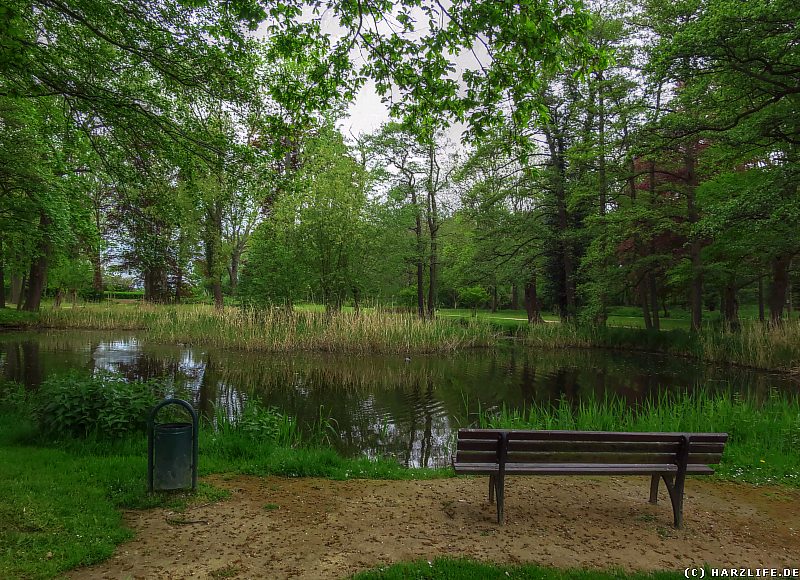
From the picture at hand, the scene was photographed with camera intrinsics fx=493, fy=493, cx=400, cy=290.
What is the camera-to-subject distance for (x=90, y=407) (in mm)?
5934

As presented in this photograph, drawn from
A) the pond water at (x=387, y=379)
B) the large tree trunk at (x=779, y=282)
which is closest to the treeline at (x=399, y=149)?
A: the large tree trunk at (x=779, y=282)

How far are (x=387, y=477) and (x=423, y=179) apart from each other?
25.1 m

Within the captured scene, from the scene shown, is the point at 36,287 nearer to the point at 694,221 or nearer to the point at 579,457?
the point at 579,457

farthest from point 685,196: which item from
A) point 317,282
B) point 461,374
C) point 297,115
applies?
point 297,115

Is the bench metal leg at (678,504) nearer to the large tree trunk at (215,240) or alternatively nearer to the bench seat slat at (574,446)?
the bench seat slat at (574,446)

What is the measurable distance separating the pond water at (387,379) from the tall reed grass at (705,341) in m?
0.60

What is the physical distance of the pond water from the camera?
8984 millimetres

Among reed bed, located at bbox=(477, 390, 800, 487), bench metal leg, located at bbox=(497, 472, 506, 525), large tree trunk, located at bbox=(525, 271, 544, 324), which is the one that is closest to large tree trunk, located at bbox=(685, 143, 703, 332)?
large tree trunk, located at bbox=(525, 271, 544, 324)

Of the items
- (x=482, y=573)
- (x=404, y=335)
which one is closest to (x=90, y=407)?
(x=482, y=573)

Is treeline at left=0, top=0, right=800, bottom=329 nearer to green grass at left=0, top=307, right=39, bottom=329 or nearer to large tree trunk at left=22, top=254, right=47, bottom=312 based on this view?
large tree trunk at left=22, top=254, right=47, bottom=312

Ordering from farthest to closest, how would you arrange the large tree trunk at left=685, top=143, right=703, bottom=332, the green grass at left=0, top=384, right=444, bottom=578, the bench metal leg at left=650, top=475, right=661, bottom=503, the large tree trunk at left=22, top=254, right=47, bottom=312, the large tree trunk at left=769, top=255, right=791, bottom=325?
1. the large tree trunk at left=22, top=254, right=47, bottom=312
2. the large tree trunk at left=685, top=143, right=703, bottom=332
3. the large tree trunk at left=769, top=255, right=791, bottom=325
4. the bench metal leg at left=650, top=475, right=661, bottom=503
5. the green grass at left=0, top=384, right=444, bottom=578

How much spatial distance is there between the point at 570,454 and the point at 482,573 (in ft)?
4.63

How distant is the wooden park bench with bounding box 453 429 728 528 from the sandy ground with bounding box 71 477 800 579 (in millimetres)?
396

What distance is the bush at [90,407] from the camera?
5.79 metres
